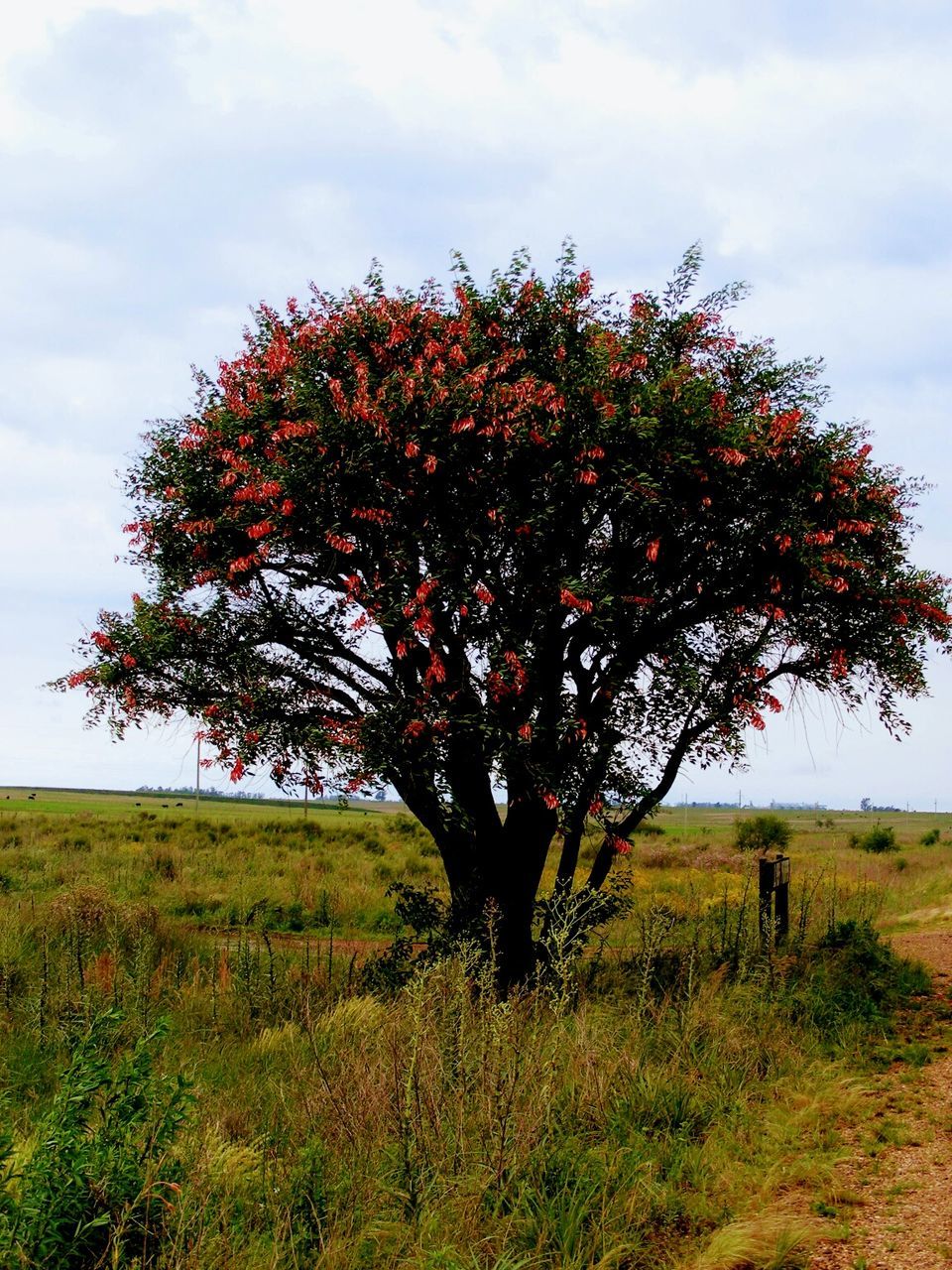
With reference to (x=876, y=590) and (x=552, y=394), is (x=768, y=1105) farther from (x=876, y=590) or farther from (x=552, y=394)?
(x=552, y=394)

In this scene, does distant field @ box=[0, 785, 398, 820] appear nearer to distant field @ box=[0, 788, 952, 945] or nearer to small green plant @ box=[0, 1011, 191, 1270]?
distant field @ box=[0, 788, 952, 945]

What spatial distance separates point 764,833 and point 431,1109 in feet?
135

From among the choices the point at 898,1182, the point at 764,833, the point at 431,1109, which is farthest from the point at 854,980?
the point at 764,833

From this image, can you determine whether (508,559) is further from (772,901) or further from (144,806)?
(144,806)

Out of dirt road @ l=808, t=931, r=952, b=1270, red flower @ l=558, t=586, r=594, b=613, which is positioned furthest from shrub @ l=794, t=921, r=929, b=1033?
red flower @ l=558, t=586, r=594, b=613

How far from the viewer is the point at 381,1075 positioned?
6863mm

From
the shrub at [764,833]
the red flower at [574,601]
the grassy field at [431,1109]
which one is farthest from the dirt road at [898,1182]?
the shrub at [764,833]

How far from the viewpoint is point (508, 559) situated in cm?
1136

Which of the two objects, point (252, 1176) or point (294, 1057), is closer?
point (252, 1176)

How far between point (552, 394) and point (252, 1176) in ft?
25.1

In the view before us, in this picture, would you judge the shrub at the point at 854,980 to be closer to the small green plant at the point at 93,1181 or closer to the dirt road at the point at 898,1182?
the dirt road at the point at 898,1182

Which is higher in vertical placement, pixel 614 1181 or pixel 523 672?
pixel 523 672

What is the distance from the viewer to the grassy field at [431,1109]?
5121 mm

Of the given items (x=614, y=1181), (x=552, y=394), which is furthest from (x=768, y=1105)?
(x=552, y=394)
